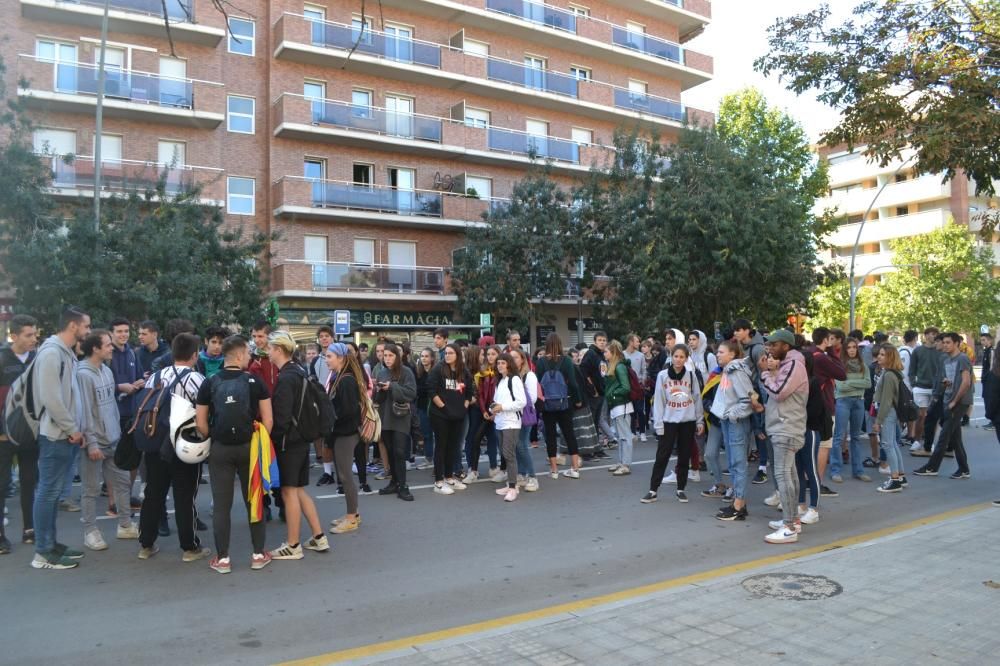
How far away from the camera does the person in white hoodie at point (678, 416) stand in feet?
27.2

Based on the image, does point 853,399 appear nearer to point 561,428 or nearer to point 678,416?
point 678,416

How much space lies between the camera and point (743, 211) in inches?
899

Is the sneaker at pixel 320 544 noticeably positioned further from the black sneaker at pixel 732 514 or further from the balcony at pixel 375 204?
the balcony at pixel 375 204

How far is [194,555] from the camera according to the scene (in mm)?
6230

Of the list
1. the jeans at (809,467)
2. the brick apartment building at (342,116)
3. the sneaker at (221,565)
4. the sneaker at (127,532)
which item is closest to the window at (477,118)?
the brick apartment building at (342,116)

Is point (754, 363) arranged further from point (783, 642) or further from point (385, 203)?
point (385, 203)

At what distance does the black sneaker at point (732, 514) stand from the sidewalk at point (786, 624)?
1.85 meters

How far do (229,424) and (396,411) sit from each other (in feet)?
9.95

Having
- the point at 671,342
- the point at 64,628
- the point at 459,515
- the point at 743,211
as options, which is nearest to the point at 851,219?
the point at 743,211

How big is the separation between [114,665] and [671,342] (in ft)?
25.6

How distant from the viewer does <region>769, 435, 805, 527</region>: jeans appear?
22.4 feet

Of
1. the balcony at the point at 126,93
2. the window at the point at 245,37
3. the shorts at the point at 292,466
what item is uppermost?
the window at the point at 245,37

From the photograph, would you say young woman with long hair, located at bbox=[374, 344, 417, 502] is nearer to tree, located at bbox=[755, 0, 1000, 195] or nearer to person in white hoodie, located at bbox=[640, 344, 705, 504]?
person in white hoodie, located at bbox=[640, 344, 705, 504]

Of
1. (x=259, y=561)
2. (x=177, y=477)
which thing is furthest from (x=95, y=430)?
(x=259, y=561)
